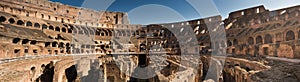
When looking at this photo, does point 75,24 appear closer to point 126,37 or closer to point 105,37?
point 105,37

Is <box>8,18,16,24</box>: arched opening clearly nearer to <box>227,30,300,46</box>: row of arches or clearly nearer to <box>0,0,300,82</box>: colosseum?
<box>0,0,300,82</box>: colosseum

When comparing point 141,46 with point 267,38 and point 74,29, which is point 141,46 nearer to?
point 74,29

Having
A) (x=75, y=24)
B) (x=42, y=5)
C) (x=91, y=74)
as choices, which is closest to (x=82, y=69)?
(x=91, y=74)

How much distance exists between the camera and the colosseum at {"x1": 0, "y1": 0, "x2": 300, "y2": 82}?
520 inches

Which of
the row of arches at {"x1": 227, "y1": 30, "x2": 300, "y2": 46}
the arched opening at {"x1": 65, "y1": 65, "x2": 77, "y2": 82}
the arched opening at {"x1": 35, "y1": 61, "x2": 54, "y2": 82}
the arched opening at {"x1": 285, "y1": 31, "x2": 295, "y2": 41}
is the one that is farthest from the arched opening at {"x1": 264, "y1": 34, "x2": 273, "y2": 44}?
the arched opening at {"x1": 35, "y1": 61, "x2": 54, "y2": 82}

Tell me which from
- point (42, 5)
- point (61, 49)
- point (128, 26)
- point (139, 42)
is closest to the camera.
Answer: point (61, 49)

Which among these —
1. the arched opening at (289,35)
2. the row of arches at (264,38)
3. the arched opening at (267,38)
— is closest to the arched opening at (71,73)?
the row of arches at (264,38)

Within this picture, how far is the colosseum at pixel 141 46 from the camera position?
1320 cm

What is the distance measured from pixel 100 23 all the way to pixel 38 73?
2836 centimetres

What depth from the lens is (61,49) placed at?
27672 millimetres

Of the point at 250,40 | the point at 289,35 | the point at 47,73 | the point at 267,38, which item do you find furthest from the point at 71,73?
the point at 250,40

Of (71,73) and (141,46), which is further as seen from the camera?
(141,46)

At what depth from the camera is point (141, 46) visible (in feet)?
141

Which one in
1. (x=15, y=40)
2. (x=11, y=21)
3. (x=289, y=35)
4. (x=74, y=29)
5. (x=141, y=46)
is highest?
(x=11, y=21)
